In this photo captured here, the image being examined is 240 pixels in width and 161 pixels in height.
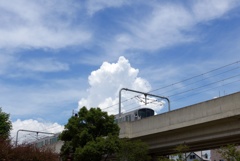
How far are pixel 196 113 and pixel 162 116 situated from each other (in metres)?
4.06

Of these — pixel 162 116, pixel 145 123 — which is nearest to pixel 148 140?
pixel 145 123

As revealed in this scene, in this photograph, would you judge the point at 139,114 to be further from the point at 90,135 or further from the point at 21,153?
the point at 21,153

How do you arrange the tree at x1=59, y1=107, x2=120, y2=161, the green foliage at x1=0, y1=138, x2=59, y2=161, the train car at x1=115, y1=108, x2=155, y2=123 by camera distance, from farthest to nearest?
the train car at x1=115, y1=108, x2=155, y2=123
the tree at x1=59, y1=107, x2=120, y2=161
the green foliage at x1=0, y1=138, x2=59, y2=161

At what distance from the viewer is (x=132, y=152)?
32.9 metres

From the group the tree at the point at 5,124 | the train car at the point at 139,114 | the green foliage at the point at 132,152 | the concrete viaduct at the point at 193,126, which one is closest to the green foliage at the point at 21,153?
the green foliage at the point at 132,152

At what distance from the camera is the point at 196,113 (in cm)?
2969

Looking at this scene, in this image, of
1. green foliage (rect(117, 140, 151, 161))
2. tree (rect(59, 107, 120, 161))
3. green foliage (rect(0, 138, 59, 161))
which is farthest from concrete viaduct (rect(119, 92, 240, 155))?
green foliage (rect(0, 138, 59, 161))

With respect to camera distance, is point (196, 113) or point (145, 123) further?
point (145, 123)

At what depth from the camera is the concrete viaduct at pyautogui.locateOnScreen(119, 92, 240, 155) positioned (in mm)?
27734

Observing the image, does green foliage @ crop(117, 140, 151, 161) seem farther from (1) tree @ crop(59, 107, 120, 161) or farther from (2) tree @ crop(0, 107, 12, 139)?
(2) tree @ crop(0, 107, 12, 139)

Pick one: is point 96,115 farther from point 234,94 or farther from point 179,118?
point 234,94

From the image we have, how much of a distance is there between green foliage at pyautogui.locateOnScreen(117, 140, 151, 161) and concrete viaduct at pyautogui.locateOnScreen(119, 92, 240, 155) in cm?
181

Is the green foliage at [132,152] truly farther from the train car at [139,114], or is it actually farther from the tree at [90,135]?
the train car at [139,114]

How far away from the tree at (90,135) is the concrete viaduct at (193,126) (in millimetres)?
2210
